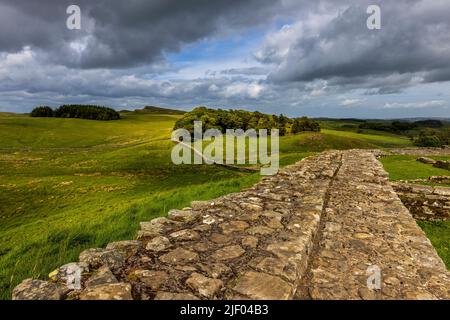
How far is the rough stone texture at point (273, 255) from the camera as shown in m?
3.87

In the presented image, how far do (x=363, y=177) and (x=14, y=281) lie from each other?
37.0 ft

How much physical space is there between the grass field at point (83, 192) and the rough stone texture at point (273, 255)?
3.02 meters

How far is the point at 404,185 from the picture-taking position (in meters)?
11.4

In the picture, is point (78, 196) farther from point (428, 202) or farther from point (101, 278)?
point (428, 202)

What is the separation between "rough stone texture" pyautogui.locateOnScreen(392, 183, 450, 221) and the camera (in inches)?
398

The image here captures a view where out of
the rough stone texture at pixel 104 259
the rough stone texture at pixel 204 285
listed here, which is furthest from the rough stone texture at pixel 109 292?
the rough stone texture at pixel 204 285

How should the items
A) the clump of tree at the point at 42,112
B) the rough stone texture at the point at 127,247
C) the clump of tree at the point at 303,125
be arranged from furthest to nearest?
the clump of tree at the point at 42,112 → the clump of tree at the point at 303,125 → the rough stone texture at the point at 127,247

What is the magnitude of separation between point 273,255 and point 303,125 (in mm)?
61255

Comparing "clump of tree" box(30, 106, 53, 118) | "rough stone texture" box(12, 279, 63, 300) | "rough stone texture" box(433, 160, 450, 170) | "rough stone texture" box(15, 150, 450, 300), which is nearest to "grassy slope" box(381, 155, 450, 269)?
"rough stone texture" box(433, 160, 450, 170)

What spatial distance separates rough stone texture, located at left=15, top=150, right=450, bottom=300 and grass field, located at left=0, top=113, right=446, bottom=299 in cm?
302

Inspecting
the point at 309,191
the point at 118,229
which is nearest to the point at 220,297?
the point at 309,191

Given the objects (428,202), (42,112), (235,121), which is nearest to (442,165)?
(428,202)

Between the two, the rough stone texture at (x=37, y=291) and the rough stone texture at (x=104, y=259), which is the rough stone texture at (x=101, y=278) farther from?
the rough stone texture at (x=37, y=291)
